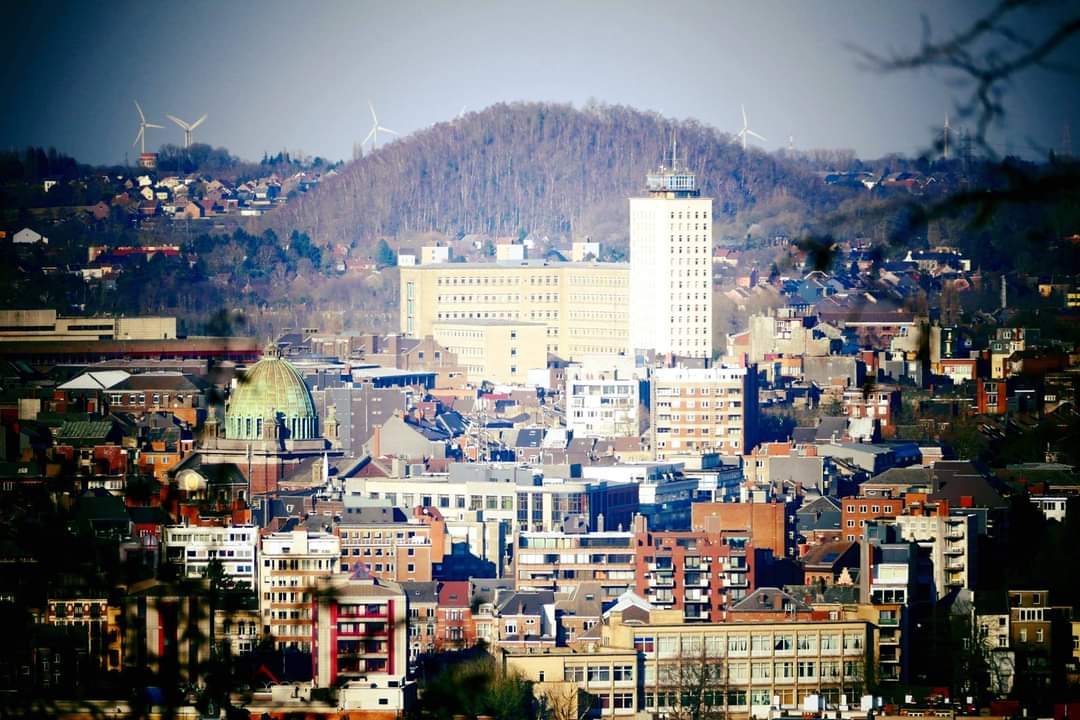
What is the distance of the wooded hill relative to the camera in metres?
113

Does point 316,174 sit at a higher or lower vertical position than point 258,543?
higher

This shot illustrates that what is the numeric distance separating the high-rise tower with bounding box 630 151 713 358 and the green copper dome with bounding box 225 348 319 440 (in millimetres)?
18623

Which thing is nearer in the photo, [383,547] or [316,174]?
[383,547]

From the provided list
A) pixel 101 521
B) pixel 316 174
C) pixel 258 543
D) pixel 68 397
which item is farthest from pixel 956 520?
pixel 316 174

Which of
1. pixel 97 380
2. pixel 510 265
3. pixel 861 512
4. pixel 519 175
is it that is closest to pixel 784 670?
pixel 861 512

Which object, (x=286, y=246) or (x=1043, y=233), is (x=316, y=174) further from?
(x=1043, y=233)

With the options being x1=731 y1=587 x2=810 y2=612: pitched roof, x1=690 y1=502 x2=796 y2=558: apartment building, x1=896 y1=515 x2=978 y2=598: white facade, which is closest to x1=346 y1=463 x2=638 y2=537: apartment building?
x1=690 y1=502 x2=796 y2=558: apartment building

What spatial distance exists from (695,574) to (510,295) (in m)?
49.9

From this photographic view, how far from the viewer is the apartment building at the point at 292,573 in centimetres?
3116

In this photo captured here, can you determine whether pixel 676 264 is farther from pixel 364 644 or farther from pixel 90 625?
pixel 90 625

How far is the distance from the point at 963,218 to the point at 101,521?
69.1 feet

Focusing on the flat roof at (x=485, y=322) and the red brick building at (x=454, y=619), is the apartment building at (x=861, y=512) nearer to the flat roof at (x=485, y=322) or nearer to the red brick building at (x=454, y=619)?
the red brick building at (x=454, y=619)

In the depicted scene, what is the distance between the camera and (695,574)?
130 ft

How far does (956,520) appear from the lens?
41500 millimetres
